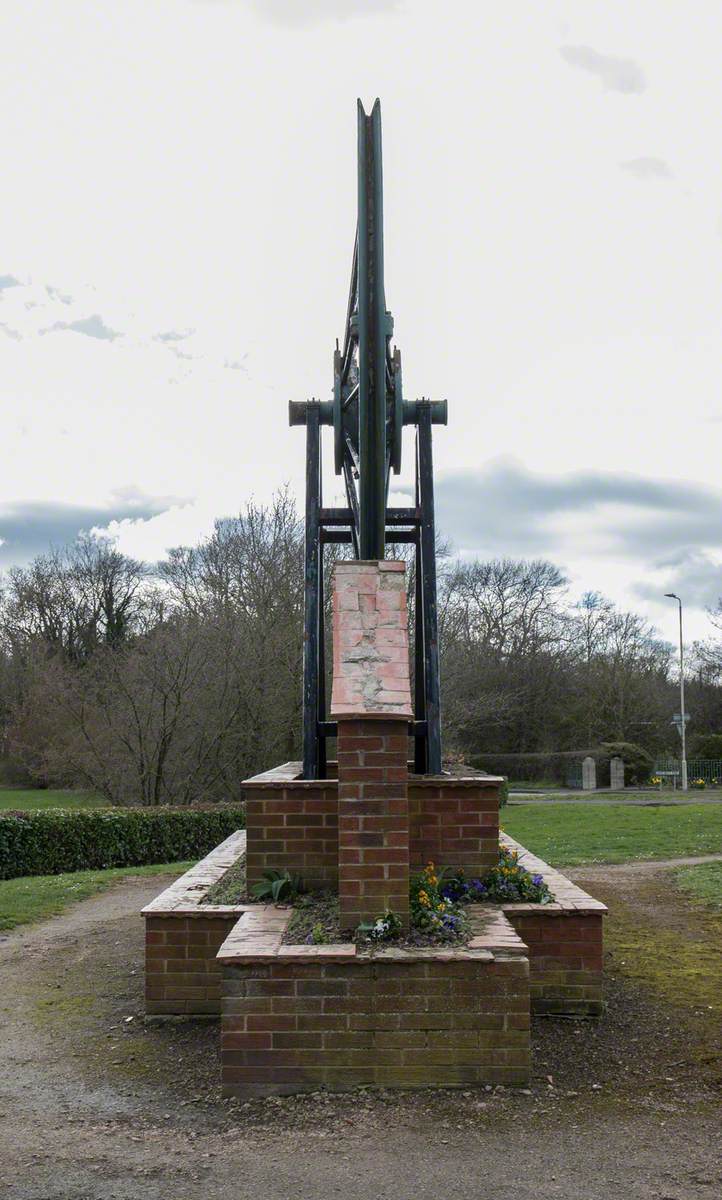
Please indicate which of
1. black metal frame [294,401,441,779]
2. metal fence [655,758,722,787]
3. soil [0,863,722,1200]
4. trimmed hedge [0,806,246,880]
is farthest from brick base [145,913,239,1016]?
metal fence [655,758,722,787]

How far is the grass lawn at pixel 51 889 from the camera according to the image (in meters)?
9.22

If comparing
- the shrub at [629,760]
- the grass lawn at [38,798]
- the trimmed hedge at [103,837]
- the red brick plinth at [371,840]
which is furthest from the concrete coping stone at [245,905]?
the shrub at [629,760]

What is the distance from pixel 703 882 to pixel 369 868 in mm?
6528

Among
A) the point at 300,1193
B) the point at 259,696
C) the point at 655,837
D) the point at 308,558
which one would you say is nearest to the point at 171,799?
the point at 259,696

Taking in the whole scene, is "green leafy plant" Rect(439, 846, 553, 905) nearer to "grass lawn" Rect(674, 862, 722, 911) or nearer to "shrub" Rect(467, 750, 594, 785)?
"grass lawn" Rect(674, 862, 722, 911)

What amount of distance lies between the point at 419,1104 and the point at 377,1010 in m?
0.40

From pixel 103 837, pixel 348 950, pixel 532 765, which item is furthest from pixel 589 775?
pixel 348 950

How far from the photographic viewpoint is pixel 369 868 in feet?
15.7

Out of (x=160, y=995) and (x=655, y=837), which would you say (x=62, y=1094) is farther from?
(x=655, y=837)

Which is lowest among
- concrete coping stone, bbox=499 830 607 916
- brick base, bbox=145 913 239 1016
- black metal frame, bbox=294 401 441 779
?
brick base, bbox=145 913 239 1016

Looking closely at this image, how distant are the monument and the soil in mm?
196

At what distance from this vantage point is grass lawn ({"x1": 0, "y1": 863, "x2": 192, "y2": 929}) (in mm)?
9219

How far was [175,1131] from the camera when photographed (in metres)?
4.02

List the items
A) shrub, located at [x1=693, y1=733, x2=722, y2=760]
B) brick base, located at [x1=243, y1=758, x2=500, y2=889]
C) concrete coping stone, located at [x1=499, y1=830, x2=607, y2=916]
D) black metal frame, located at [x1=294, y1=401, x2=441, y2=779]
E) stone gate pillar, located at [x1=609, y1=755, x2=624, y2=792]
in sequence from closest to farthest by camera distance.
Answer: concrete coping stone, located at [x1=499, y1=830, x2=607, y2=916], brick base, located at [x1=243, y1=758, x2=500, y2=889], black metal frame, located at [x1=294, y1=401, x2=441, y2=779], stone gate pillar, located at [x1=609, y1=755, x2=624, y2=792], shrub, located at [x1=693, y1=733, x2=722, y2=760]
